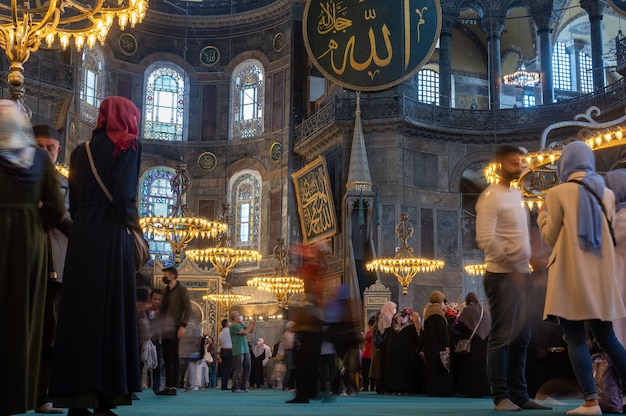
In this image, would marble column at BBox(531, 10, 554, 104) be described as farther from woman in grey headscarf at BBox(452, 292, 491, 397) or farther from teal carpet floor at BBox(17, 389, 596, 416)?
teal carpet floor at BBox(17, 389, 596, 416)

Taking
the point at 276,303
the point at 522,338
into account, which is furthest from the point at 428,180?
the point at 522,338

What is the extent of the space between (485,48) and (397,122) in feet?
23.6

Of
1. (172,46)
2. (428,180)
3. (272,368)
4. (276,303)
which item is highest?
(172,46)

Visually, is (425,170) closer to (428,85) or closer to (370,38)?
(370,38)

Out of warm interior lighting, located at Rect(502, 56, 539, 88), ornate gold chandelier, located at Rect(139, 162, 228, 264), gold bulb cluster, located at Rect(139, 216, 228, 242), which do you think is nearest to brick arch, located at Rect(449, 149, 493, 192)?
warm interior lighting, located at Rect(502, 56, 539, 88)

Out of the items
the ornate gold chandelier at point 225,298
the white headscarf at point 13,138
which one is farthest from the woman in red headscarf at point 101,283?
the ornate gold chandelier at point 225,298

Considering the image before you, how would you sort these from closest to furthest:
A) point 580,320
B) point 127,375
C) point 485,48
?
point 127,375 → point 580,320 → point 485,48

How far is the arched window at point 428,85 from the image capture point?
2150cm

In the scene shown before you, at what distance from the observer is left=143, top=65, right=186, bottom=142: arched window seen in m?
21.4

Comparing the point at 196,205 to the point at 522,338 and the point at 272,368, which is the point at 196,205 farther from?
the point at 522,338

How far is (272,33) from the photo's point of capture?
21.2 m

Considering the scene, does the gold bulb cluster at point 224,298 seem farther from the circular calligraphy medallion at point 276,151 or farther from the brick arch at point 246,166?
the circular calligraphy medallion at point 276,151

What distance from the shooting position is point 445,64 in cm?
1844

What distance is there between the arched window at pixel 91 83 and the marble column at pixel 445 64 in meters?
8.72
